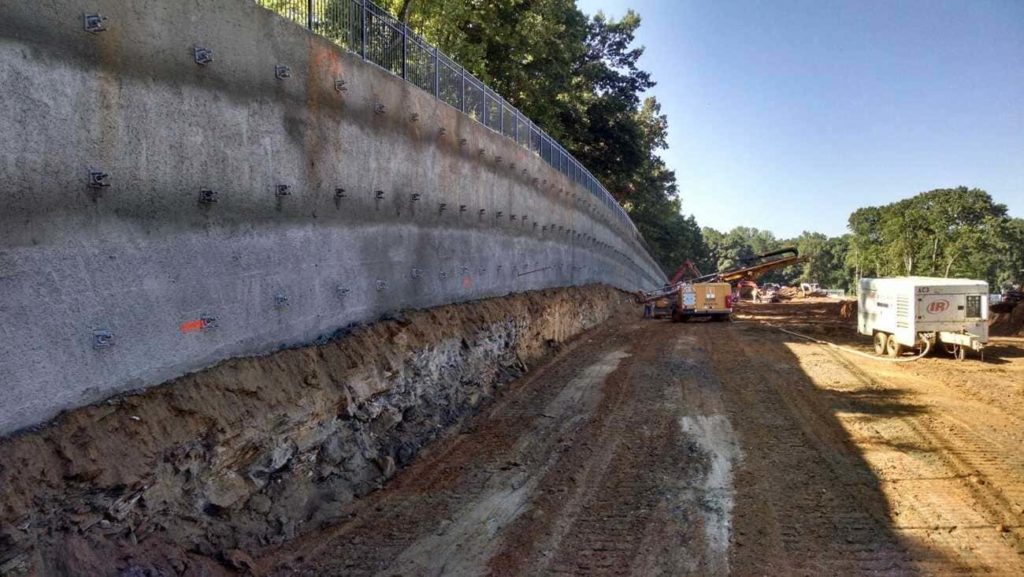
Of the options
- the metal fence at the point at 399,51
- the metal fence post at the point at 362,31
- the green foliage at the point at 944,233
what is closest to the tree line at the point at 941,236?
the green foliage at the point at 944,233

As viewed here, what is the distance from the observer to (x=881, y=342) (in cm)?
2156

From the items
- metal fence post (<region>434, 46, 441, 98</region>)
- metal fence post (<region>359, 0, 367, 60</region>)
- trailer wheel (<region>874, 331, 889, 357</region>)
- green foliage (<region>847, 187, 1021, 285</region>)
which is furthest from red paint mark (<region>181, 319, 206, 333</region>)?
green foliage (<region>847, 187, 1021, 285</region>)

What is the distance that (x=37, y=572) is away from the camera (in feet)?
15.6

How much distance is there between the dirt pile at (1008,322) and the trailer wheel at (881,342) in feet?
31.2

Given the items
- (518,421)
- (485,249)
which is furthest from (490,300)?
(518,421)

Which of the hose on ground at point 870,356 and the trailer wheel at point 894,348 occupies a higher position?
the trailer wheel at point 894,348

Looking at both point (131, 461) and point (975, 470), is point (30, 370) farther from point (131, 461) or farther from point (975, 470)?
point (975, 470)

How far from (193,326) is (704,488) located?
6.85 meters

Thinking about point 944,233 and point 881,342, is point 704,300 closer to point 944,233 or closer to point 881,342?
point 881,342

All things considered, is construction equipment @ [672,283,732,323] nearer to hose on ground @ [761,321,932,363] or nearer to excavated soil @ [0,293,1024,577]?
hose on ground @ [761,321,932,363]

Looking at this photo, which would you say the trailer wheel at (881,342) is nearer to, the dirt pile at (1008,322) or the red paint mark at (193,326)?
the dirt pile at (1008,322)

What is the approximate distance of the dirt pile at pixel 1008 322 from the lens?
91.2 ft

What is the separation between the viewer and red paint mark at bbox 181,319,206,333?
265 inches

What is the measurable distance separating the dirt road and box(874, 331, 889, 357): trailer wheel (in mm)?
5202
